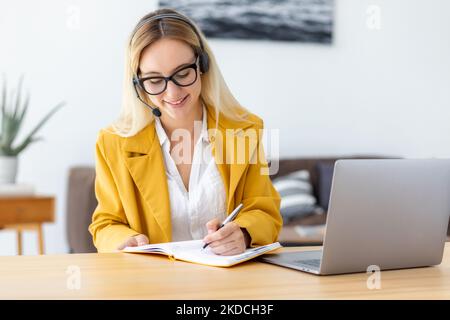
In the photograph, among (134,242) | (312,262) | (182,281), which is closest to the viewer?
(182,281)

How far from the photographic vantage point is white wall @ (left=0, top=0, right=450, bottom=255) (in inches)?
153

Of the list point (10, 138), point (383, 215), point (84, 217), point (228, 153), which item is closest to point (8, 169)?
point (10, 138)

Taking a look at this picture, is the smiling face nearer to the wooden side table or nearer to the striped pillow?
the wooden side table

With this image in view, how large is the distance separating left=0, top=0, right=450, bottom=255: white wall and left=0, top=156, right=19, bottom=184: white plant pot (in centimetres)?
29

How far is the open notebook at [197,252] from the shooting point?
149 cm

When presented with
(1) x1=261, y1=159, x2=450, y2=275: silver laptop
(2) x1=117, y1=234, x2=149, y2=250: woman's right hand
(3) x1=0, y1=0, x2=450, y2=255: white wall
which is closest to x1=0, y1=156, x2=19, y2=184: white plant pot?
(3) x1=0, y1=0, x2=450, y2=255: white wall

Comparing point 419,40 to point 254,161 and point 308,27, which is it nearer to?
point 308,27

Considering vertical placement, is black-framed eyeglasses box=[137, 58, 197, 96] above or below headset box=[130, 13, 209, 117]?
below

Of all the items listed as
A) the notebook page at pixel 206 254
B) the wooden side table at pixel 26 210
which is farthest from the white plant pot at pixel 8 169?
the notebook page at pixel 206 254

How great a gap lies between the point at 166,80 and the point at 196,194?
364mm

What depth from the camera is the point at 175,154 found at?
2018 mm

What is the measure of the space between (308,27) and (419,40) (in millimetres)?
842

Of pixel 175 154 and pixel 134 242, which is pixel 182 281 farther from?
pixel 175 154
